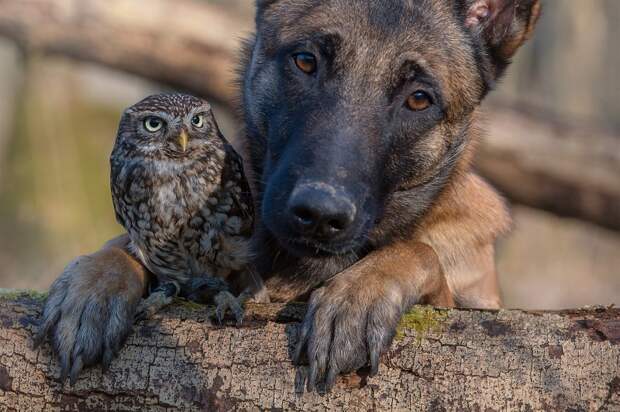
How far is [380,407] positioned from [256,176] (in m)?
1.86

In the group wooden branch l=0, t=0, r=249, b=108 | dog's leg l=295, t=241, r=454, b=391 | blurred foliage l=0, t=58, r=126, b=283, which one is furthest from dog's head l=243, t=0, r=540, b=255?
blurred foliage l=0, t=58, r=126, b=283

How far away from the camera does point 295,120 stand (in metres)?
4.63

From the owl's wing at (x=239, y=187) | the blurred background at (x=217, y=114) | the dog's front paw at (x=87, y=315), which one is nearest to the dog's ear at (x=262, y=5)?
the blurred background at (x=217, y=114)

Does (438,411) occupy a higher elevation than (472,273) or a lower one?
higher

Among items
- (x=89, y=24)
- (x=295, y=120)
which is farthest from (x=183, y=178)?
(x=89, y=24)

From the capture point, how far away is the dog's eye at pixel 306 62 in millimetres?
4770

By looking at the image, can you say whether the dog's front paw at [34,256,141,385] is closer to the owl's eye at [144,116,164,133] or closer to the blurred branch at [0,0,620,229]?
the owl's eye at [144,116,164,133]

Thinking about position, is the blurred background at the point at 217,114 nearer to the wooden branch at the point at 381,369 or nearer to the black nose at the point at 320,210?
the black nose at the point at 320,210

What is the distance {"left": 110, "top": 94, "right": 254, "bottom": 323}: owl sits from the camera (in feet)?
13.5

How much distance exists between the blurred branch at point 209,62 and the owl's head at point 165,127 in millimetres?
4958

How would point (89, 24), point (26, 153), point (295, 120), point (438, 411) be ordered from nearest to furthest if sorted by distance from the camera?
1. point (438, 411)
2. point (295, 120)
3. point (89, 24)
4. point (26, 153)

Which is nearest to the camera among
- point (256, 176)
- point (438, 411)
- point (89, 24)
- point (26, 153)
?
point (438, 411)

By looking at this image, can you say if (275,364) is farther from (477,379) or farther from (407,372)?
(477,379)

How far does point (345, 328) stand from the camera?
4039 millimetres
